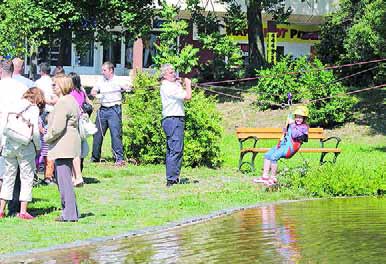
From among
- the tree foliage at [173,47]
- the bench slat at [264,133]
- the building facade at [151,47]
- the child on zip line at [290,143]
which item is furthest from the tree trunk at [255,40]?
the child on zip line at [290,143]

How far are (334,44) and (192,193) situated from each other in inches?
942

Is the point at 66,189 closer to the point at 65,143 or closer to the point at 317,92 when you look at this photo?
the point at 65,143

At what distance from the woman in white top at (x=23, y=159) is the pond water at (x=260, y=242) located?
5.84ft

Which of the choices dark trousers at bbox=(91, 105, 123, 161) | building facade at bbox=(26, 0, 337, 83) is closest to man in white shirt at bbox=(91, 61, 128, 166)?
dark trousers at bbox=(91, 105, 123, 161)

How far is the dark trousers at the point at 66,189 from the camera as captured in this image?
10633mm

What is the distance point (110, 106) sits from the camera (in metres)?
16.7

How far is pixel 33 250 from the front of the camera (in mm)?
8750

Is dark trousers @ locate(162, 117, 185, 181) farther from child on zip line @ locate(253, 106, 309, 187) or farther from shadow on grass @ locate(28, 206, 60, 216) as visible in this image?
shadow on grass @ locate(28, 206, 60, 216)

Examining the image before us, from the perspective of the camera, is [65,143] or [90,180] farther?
[90,180]

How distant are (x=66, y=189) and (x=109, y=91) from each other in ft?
19.8

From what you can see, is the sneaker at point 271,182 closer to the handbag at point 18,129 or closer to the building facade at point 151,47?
the handbag at point 18,129

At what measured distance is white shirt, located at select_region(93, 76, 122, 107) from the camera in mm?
16516

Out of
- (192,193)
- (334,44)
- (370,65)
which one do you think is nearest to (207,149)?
(192,193)

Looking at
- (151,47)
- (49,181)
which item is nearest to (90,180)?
(49,181)
